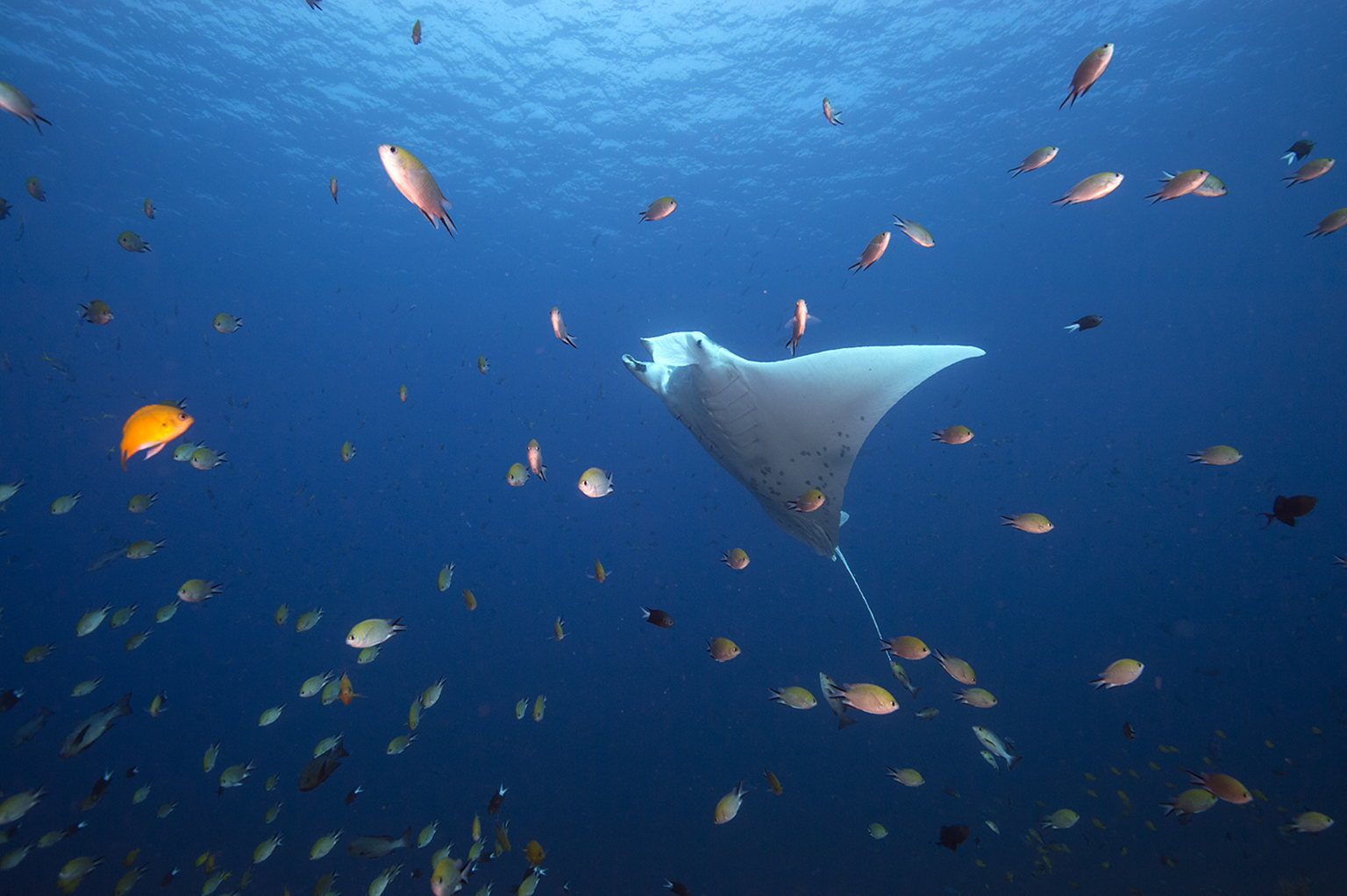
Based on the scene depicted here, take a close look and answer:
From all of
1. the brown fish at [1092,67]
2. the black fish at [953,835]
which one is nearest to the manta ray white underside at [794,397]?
the brown fish at [1092,67]

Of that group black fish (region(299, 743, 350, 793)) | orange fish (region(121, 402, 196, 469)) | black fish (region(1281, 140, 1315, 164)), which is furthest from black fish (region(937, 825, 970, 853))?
orange fish (region(121, 402, 196, 469))

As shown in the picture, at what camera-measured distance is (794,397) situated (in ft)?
12.5

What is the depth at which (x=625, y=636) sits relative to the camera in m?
21.3

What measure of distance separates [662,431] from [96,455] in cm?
2896

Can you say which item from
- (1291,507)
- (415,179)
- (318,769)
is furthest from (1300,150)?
(318,769)

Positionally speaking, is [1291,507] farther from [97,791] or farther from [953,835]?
[97,791]

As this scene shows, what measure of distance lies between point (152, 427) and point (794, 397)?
4.45 meters

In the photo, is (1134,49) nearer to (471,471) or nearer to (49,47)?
(49,47)

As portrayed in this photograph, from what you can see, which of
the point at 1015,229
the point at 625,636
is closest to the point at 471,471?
the point at 625,636

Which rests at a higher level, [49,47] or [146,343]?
[49,47]

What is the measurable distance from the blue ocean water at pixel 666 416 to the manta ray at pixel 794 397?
8.26 metres

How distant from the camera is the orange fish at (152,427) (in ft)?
10.9

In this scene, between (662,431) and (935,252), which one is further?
(662,431)

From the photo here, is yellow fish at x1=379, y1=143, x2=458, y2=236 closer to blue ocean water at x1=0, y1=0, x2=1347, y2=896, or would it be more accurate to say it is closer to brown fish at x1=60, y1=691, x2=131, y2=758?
brown fish at x1=60, y1=691, x2=131, y2=758
